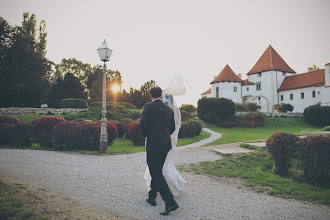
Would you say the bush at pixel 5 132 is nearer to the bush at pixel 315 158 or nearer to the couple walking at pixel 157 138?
the couple walking at pixel 157 138

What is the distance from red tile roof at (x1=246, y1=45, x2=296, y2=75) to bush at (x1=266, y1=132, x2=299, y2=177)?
4459 centimetres

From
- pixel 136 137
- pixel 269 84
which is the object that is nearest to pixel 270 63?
pixel 269 84

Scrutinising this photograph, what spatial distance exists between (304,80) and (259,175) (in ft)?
147

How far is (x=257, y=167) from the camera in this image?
689cm

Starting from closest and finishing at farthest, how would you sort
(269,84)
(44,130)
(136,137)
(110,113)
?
(44,130)
(136,137)
(110,113)
(269,84)

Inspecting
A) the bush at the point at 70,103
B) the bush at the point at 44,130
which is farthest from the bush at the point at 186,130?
the bush at the point at 70,103

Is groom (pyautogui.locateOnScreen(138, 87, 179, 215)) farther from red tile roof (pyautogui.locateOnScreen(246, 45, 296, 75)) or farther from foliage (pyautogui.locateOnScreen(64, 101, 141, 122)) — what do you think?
red tile roof (pyautogui.locateOnScreen(246, 45, 296, 75))

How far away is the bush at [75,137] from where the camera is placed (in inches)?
416

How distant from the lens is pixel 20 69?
34094 millimetres

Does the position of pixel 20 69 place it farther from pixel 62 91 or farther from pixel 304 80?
pixel 304 80

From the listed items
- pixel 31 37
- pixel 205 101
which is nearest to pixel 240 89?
pixel 205 101

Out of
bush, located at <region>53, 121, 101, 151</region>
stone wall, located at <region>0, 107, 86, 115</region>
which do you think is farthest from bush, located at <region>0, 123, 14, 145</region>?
stone wall, located at <region>0, 107, 86, 115</region>

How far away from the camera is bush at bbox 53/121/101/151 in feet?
34.7

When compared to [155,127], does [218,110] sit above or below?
above
